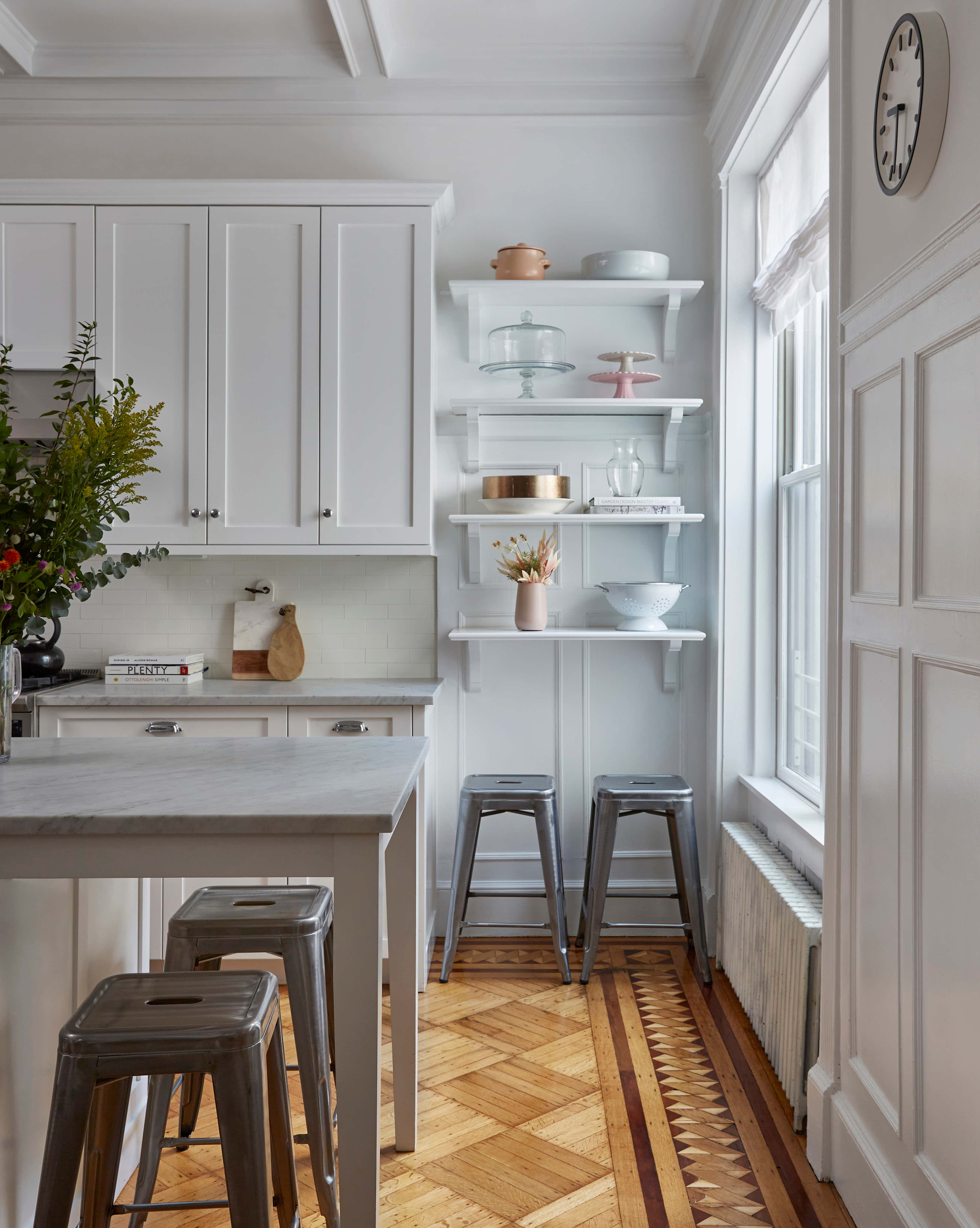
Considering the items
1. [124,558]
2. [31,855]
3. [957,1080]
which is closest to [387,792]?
[31,855]

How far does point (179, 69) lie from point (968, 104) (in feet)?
9.95

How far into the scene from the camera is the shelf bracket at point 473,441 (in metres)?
3.48

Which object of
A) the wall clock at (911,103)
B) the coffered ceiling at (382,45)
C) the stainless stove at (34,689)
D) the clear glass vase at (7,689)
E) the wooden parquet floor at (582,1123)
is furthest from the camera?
the coffered ceiling at (382,45)

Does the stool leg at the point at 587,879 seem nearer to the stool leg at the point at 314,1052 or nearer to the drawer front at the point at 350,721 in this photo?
the drawer front at the point at 350,721

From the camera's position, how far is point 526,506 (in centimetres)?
337

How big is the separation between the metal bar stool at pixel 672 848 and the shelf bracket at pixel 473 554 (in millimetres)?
906

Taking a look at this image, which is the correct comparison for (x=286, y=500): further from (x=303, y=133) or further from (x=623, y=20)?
(x=623, y=20)

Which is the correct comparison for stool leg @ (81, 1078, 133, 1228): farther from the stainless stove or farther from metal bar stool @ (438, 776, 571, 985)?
metal bar stool @ (438, 776, 571, 985)

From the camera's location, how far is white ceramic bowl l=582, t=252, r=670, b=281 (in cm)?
340

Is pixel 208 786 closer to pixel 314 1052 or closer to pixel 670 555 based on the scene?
pixel 314 1052

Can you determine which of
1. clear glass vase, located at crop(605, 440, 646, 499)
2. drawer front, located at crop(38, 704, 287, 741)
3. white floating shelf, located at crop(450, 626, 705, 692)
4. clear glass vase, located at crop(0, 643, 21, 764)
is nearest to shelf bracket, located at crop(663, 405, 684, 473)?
clear glass vase, located at crop(605, 440, 646, 499)

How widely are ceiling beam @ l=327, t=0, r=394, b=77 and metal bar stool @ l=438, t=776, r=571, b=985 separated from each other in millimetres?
2536

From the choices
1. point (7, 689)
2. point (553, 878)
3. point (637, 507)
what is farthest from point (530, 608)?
point (7, 689)

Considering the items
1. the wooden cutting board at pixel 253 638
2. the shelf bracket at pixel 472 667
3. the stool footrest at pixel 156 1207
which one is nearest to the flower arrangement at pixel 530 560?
the shelf bracket at pixel 472 667
